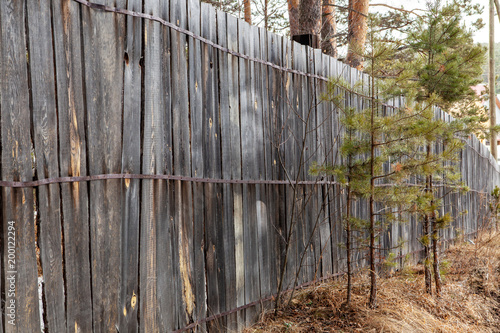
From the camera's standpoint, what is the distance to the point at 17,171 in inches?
77.5

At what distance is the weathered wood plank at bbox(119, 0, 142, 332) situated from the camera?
2.45 meters

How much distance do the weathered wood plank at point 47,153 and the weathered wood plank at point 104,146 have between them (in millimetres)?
193

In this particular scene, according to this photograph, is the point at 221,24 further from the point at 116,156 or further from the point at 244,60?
the point at 116,156

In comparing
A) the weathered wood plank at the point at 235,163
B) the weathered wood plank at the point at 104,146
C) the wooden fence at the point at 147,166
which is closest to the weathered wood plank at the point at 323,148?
the wooden fence at the point at 147,166

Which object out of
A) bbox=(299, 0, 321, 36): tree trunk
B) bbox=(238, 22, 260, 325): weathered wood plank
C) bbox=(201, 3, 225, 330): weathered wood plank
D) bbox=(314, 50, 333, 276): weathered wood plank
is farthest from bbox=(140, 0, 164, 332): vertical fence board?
bbox=(299, 0, 321, 36): tree trunk

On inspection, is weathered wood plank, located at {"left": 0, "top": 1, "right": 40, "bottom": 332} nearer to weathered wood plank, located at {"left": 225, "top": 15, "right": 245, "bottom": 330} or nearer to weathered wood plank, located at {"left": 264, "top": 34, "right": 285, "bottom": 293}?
weathered wood plank, located at {"left": 225, "top": 15, "right": 245, "bottom": 330}

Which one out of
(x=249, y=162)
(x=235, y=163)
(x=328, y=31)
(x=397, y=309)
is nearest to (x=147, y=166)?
(x=235, y=163)

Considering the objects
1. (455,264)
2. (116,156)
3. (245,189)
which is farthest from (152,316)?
(455,264)

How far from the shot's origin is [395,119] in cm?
357

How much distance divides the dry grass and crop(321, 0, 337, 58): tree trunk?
451 centimetres

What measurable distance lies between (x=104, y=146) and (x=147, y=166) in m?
0.32

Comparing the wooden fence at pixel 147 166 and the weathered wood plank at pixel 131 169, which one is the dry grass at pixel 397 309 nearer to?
the wooden fence at pixel 147 166

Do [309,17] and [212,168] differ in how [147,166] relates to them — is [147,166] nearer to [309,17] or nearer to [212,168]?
[212,168]

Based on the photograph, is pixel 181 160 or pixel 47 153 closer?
pixel 47 153
